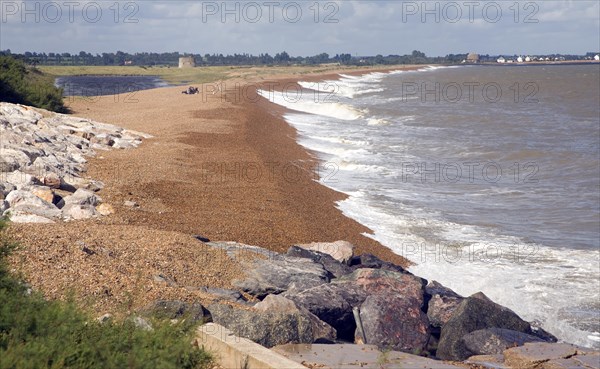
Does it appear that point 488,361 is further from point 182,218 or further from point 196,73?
point 196,73

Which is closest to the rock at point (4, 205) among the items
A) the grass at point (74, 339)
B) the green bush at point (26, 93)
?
the grass at point (74, 339)

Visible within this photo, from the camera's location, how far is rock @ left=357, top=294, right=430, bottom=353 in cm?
932

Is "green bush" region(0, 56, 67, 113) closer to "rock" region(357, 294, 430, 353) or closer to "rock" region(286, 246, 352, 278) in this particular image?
"rock" region(286, 246, 352, 278)

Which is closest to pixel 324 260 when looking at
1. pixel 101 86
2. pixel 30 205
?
pixel 30 205

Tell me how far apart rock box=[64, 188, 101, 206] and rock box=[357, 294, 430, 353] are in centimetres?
580

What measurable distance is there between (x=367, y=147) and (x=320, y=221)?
15567 mm

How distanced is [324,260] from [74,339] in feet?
23.0

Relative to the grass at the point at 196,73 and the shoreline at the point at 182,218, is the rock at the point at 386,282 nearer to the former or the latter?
the shoreline at the point at 182,218

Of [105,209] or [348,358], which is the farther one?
[105,209]

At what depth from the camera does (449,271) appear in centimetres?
1378

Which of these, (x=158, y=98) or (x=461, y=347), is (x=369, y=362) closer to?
(x=461, y=347)

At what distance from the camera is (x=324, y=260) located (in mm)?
12125

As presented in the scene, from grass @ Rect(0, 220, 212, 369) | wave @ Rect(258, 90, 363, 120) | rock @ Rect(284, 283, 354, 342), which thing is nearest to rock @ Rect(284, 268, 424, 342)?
rock @ Rect(284, 283, 354, 342)

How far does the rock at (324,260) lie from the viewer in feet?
38.7
